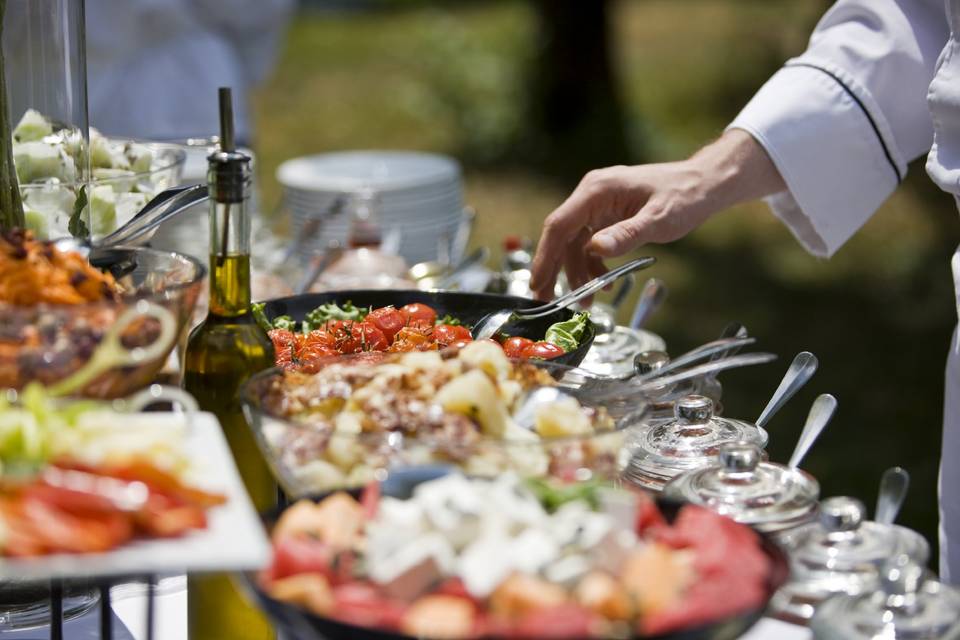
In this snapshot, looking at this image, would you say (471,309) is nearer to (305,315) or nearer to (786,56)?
(305,315)

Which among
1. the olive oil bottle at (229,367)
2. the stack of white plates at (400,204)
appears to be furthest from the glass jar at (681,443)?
Answer: the stack of white plates at (400,204)

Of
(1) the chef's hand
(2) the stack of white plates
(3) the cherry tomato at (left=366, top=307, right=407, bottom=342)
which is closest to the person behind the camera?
(3) the cherry tomato at (left=366, top=307, right=407, bottom=342)

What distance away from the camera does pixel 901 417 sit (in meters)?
3.94

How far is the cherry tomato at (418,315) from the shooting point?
4.04 ft

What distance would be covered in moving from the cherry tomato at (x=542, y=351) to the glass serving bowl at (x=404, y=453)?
0.90 ft

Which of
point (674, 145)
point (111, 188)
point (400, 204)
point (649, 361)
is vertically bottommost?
point (674, 145)

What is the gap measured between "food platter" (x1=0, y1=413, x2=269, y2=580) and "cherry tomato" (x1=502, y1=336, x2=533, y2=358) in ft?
1.46

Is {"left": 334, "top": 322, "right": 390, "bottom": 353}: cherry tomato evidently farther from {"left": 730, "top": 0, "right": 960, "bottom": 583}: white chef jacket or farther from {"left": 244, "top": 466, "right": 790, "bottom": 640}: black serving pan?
{"left": 730, "top": 0, "right": 960, "bottom": 583}: white chef jacket

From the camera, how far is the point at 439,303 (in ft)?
4.37

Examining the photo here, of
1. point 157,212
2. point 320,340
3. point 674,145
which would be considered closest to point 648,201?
point 320,340

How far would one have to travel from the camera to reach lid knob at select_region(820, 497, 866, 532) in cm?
80

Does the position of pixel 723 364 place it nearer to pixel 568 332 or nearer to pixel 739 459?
pixel 739 459

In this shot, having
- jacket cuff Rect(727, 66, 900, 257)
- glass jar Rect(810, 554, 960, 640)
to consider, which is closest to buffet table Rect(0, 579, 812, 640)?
glass jar Rect(810, 554, 960, 640)

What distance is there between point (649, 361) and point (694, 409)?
0.14 metres
